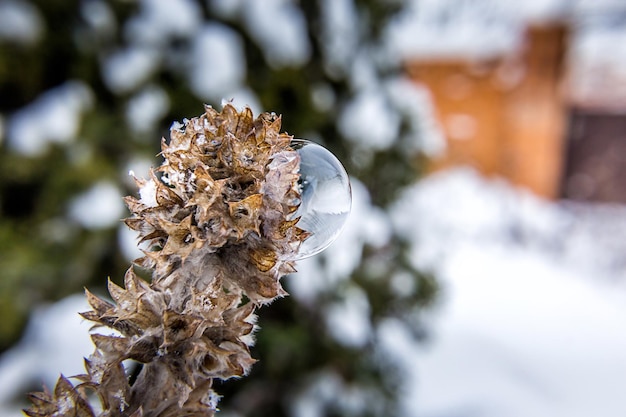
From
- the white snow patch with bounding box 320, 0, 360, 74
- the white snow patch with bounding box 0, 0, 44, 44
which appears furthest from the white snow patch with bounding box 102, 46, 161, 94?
the white snow patch with bounding box 320, 0, 360, 74

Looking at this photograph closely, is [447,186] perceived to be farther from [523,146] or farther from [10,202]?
[10,202]

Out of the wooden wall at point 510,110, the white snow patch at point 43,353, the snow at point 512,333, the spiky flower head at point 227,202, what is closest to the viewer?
the spiky flower head at point 227,202

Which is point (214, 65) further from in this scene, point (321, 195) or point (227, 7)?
point (321, 195)

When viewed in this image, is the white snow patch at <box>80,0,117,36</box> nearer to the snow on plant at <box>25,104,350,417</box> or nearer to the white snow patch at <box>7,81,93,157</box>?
the white snow patch at <box>7,81,93,157</box>

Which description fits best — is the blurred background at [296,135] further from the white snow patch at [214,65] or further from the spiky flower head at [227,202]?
the spiky flower head at [227,202]

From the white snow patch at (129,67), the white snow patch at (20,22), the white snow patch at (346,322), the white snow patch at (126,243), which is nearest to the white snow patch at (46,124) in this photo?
the white snow patch at (129,67)

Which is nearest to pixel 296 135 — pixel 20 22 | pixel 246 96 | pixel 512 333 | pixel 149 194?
pixel 246 96
